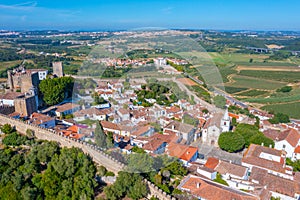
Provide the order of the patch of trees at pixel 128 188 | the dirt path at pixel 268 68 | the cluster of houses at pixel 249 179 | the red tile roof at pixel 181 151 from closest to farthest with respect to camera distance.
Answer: the patch of trees at pixel 128 188 < the cluster of houses at pixel 249 179 < the red tile roof at pixel 181 151 < the dirt path at pixel 268 68

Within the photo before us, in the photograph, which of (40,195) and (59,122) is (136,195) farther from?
(59,122)

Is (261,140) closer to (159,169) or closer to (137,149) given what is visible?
(159,169)

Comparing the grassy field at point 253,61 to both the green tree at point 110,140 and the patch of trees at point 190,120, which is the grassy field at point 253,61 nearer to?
the green tree at point 110,140

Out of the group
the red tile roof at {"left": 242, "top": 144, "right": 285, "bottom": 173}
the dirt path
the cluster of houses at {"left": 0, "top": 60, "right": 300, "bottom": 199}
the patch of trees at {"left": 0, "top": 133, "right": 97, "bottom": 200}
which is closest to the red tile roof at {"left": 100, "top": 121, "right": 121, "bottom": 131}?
the cluster of houses at {"left": 0, "top": 60, "right": 300, "bottom": 199}

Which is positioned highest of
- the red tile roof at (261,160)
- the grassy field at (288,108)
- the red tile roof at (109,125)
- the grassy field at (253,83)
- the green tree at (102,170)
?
the red tile roof at (109,125)

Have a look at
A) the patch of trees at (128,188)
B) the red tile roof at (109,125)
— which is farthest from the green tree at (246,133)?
the patch of trees at (128,188)
